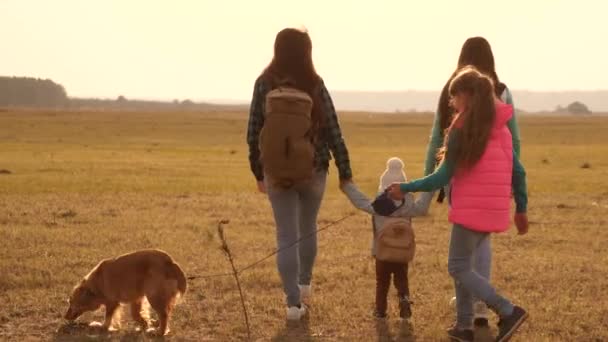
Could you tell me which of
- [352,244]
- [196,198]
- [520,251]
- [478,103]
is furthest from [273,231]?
[478,103]

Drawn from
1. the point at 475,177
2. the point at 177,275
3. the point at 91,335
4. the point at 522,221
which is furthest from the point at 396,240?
the point at 91,335

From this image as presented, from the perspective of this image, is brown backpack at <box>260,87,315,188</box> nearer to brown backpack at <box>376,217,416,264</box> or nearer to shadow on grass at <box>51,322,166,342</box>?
brown backpack at <box>376,217,416,264</box>

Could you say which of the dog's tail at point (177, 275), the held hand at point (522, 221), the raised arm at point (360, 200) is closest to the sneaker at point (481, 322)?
the held hand at point (522, 221)

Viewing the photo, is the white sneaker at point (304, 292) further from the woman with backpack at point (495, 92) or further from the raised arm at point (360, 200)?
the woman with backpack at point (495, 92)

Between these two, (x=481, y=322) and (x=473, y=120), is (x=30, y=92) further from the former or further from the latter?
(x=473, y=120)

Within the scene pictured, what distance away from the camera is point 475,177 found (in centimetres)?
614

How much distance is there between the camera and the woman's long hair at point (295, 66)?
6.84 m

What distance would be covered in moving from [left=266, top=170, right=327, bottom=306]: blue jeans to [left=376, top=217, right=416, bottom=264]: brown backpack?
1.92 feet

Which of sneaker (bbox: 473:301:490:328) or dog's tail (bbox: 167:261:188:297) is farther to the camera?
sneaker (bbox: 473:301:490:328)

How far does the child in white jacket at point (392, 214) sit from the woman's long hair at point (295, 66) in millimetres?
669

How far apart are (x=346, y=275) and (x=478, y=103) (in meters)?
3.72

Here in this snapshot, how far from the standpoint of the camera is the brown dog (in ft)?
22.0

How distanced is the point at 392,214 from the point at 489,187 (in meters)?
1.08

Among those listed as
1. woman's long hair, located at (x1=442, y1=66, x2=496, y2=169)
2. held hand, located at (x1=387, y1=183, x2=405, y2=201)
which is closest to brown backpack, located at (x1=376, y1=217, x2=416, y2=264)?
held hand, located at (x1=387, y1=183, x2=405, y2=201)
